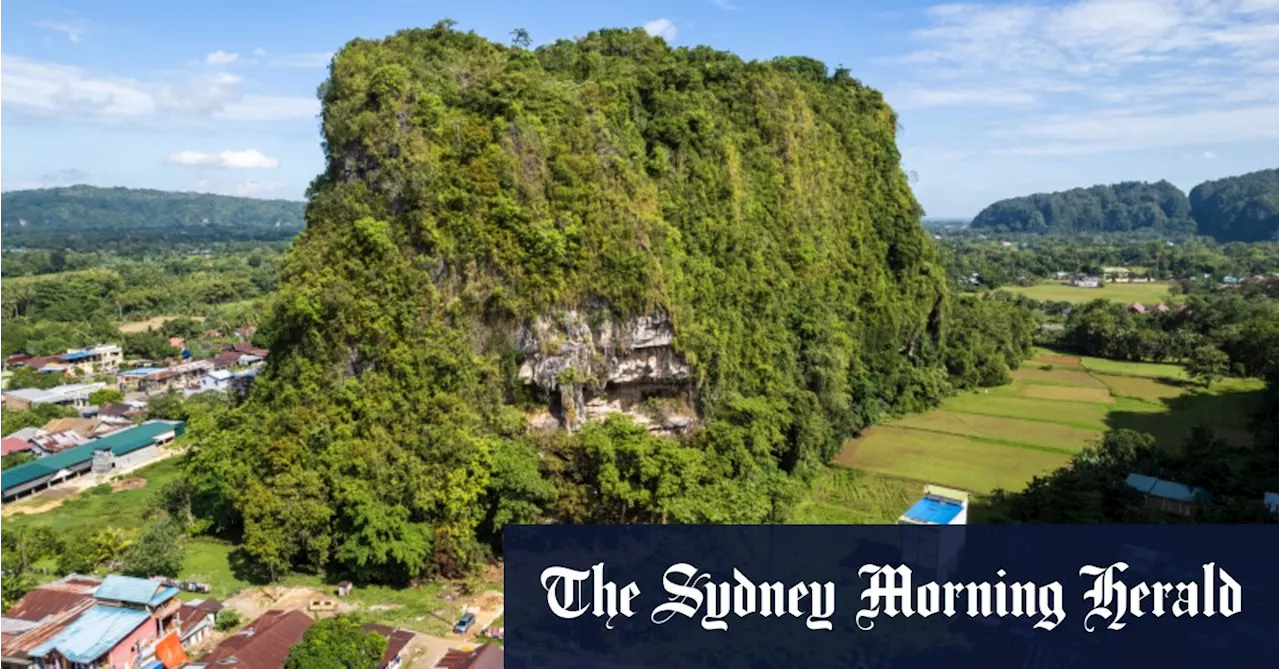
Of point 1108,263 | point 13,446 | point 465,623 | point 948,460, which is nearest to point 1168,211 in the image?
point 1108,263

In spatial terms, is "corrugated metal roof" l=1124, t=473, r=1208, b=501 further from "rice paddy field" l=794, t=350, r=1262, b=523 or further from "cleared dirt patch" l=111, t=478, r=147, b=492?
"cleared dirt patch" l=111, t=478, r=147, b=492

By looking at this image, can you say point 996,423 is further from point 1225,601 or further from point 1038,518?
point 1225,601

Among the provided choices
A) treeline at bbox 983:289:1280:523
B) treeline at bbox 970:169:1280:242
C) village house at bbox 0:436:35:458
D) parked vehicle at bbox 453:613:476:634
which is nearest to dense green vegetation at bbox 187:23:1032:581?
parked vehicle at bbox 453:613:476:634

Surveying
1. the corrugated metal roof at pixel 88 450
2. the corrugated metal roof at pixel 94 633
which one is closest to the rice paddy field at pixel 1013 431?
the corrugated metal roof at pixel 94 633

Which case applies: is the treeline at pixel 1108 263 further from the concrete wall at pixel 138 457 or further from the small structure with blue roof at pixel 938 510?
the concrete wall at pixel 138 457

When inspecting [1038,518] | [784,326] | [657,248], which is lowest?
[1038,518]

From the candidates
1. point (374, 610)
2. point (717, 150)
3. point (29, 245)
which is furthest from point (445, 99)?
point (29, 245)
